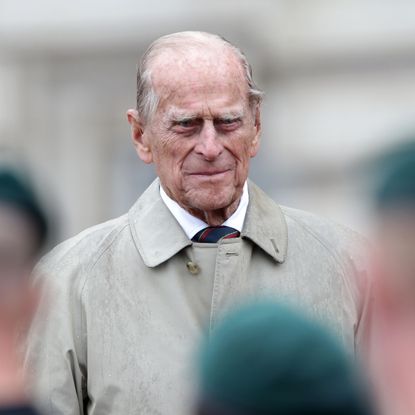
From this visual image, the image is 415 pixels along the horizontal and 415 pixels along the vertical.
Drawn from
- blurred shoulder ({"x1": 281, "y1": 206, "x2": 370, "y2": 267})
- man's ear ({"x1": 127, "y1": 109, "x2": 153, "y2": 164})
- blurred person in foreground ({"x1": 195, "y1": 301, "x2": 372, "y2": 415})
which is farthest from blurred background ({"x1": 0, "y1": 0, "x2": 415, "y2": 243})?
blurred person in foreground ({"x1": 195, "y1": 301, "x2": 372, "y2": 415})

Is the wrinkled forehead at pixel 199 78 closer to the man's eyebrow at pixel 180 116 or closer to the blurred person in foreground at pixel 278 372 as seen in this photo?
the man's eyebrow at pixel 180 116

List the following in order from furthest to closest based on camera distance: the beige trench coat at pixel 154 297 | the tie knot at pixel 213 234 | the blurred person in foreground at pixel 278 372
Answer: the tie knot at pixel 213 234
the beige trench coat at pixel 154 297
the blurred person in foreground at pixel 278 372

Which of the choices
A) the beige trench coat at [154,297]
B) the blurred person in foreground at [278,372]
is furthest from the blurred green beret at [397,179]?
the beige trench coat at [154,297]

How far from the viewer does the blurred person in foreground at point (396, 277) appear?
2689 millimetres

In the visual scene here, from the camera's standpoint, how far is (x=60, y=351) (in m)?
4.34

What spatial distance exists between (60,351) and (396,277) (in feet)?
5.86

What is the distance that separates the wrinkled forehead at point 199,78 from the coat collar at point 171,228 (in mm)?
307

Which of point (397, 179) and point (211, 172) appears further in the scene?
point (211, 172)

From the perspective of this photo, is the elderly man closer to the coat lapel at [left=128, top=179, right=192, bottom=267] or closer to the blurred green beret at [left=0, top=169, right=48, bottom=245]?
the coat lapel at [left=128, top=179, right=192, bottom=267]

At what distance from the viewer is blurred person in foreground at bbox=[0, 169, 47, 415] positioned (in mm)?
2801

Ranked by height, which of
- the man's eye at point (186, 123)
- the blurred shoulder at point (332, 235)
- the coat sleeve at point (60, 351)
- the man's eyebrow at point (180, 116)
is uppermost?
the man's eyebrow at point (180, 116)

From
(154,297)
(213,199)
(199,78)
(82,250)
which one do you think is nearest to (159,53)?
(199,78)

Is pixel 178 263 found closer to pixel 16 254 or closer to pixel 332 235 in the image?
pixel 332 235

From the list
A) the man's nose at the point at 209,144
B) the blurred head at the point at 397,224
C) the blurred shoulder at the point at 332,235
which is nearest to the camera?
the blurred head at the point at 397,224
